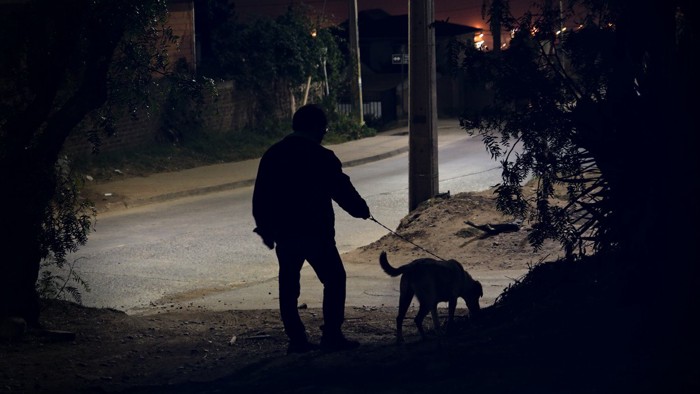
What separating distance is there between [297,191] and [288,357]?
1.20 m

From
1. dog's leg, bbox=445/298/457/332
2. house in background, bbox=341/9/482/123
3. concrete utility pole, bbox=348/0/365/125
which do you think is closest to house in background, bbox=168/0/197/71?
concrete utility pole, bbox=348/0/365/125

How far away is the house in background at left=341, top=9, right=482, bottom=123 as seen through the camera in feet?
116

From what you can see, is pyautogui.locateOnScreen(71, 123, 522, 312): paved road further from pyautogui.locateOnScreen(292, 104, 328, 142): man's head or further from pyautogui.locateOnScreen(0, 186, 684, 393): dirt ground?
pyautogui.locateOnScreen(292, 104, 328, 142): man's head

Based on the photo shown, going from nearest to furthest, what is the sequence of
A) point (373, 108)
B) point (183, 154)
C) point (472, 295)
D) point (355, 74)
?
1. point (472, 295)
2. point (183, 154)
3. point (355, 74)
4. point (373, 108)

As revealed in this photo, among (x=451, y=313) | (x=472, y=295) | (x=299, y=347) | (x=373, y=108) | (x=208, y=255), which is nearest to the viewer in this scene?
(x=299, y=347)

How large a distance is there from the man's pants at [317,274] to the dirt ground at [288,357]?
230mm

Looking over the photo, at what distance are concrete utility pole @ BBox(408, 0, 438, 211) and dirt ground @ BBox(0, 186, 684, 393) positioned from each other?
201 inches

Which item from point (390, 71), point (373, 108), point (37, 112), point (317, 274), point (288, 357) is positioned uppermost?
point (390, 71)

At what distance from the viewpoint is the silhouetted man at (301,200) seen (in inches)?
305

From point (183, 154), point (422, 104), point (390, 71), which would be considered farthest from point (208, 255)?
point (390, 71)

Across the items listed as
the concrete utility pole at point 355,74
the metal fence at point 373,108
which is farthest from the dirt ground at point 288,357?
the metal fence at point 373,108

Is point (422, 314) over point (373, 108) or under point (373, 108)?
under

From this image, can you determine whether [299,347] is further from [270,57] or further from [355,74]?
[355,74]

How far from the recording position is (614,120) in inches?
318
